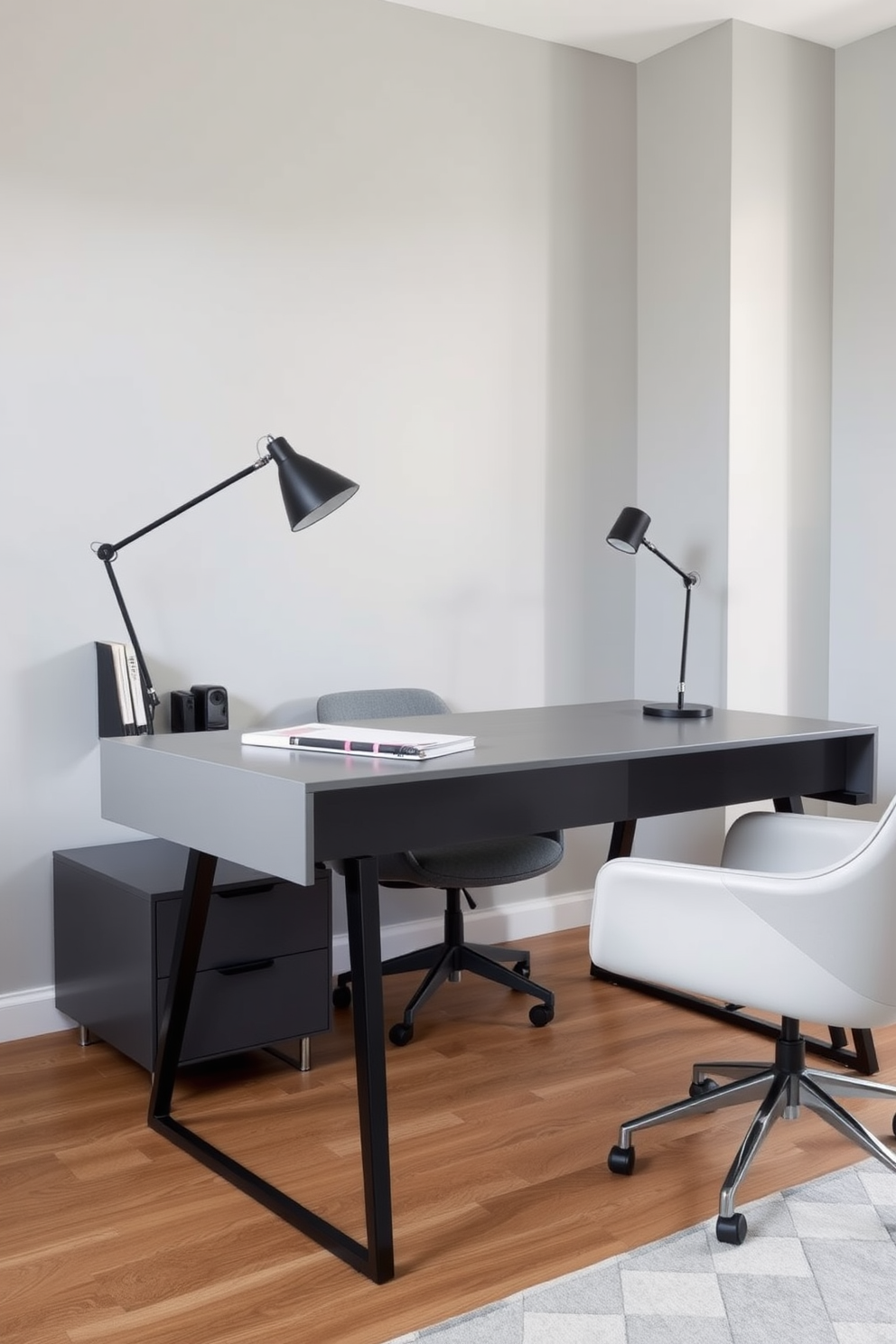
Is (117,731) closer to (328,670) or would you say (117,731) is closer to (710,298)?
(328,670)

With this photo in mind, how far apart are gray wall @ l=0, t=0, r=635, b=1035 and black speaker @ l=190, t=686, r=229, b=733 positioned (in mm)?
114

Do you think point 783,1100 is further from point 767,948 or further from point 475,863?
point 475,863

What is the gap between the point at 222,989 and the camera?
2713mm

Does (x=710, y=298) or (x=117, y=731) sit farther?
(x=710, y=298)

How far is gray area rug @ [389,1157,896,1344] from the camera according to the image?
5.95 ft

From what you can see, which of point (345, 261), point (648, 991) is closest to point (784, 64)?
point (345, 261)

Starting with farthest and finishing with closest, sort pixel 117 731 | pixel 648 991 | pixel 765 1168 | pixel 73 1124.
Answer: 1. pixel 648 991
2. pixel 117 731
3. pixel 73 1124
4. pixel 765 1168

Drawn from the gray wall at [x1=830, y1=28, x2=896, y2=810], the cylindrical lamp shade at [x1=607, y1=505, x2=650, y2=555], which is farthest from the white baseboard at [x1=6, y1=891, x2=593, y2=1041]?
the cylindrical lamp shade at [x1=607, y1=505, x2=650, y2=555]

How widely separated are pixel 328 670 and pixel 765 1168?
1803 millimetres

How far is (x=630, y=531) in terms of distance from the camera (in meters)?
3.45

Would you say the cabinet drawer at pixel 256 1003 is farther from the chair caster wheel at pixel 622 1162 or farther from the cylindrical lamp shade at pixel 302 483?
the cylindrical lamp shade at pixel 302 483

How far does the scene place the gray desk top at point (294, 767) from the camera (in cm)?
192

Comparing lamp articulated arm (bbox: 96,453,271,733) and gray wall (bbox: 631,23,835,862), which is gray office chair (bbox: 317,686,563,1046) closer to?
lamp articulated arm (bbox: 96,453,271,733)

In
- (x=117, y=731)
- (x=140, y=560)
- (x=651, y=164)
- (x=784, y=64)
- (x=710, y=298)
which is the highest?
(x=784, y=64)
